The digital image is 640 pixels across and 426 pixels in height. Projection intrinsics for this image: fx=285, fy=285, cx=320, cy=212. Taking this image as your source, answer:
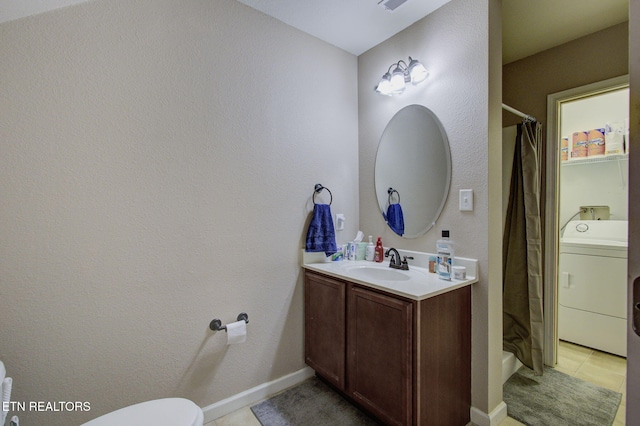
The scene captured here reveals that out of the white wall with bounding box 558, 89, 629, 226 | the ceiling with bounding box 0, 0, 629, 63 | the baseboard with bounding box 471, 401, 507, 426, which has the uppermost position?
the ceiling with bounding box 0, 0, 629, 63

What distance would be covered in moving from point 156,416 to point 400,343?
42.8 inches

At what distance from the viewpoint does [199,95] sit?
5.47ft

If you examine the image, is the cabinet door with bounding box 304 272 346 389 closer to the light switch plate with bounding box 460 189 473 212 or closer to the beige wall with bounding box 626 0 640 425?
the light switch plate with bounding box 460 189 473 212

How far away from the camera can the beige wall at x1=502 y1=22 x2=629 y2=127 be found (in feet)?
6.66

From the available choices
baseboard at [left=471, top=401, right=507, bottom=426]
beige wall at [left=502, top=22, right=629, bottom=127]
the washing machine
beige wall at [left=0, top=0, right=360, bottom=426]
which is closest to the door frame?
beige wall at [left=502, top=22, right=629, bottom=127]

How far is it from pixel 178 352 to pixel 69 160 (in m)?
1.12

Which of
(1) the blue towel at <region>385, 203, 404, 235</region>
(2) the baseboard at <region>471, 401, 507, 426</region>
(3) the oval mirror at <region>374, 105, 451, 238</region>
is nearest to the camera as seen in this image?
(2) the baseboard at <region>471, 401, 507, 426</region>

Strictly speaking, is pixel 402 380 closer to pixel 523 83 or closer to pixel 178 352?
pixel 178 352

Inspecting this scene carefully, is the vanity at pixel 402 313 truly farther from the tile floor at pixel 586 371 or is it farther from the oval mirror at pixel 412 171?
the tile floor at pixel 586 371

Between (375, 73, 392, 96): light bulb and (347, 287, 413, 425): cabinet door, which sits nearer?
(347, 287, 413, 425): cabinet door

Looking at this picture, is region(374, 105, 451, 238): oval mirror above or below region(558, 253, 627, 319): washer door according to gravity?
above

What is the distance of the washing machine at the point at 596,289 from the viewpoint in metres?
2.33

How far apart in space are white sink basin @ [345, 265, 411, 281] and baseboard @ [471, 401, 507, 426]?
85 cm

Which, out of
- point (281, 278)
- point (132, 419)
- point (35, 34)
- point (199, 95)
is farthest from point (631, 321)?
point (35, 34)
